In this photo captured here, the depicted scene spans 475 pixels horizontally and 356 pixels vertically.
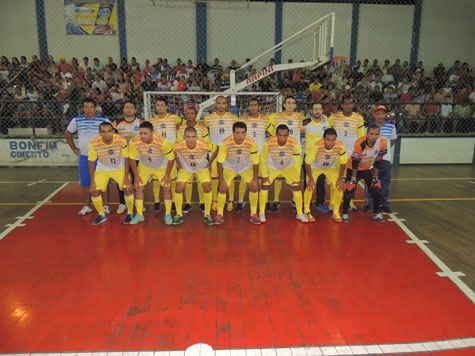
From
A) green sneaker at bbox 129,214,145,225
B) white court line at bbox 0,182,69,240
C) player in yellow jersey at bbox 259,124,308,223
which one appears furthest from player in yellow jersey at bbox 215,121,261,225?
white court line at bbox 0,182,69,240

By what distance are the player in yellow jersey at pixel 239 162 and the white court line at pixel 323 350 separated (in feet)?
8.83

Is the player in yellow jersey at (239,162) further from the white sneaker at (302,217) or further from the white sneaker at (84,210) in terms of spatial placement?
the white sneaker at (84,210)

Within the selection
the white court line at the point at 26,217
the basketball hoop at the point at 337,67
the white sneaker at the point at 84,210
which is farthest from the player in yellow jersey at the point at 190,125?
the basketball hoop at the point at 337,67

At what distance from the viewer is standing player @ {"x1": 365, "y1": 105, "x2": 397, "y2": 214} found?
5.43 m

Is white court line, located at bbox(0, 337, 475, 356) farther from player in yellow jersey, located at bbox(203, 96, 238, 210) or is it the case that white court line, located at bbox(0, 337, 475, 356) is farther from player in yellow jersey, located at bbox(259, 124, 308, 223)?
player in yellow jersey, located at bbox(203, 96, 238, 210)

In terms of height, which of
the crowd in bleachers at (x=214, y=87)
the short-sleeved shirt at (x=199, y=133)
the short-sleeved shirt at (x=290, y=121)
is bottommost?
the short-sleeved shirt at (x=199, y=133)

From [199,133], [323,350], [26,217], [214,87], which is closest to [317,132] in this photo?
[199,133]

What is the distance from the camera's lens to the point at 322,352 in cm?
257

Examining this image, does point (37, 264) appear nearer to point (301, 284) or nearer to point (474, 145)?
point (301, 284)

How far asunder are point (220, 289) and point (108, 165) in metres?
2.85

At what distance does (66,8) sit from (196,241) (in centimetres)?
1349

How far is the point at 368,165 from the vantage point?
5.31 meters

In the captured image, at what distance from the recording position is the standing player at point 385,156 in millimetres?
5430

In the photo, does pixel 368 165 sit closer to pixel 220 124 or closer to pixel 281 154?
pixel 281 154
